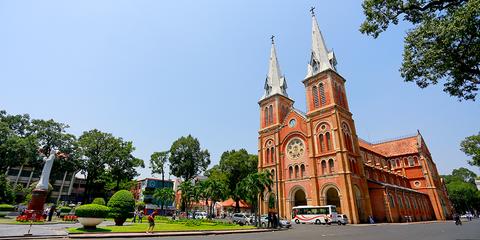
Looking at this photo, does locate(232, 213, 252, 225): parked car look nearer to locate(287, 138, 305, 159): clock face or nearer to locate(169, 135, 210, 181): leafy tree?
locate(287, 138, 305, 159): clock face

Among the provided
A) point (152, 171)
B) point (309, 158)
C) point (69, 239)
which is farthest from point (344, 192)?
point (152, 171)

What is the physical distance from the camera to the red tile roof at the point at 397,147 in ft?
194

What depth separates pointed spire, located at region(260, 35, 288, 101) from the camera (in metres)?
52.4

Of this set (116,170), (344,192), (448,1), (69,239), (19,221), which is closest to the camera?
(448,1)

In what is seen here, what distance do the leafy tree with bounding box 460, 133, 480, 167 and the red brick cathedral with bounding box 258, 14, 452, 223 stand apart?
35.8 ft

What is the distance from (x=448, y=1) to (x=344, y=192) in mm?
28423

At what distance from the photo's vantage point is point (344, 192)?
114 feet

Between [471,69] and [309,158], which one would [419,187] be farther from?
[471,69]

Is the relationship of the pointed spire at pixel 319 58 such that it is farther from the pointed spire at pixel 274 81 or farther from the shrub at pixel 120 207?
the shrub at pixel 120 207

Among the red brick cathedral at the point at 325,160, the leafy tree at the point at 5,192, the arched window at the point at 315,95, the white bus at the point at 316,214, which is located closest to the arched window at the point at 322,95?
the red brick cathedral at the point at 325,160

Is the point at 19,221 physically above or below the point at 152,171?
below

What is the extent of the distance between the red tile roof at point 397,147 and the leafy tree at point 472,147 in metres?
21.8

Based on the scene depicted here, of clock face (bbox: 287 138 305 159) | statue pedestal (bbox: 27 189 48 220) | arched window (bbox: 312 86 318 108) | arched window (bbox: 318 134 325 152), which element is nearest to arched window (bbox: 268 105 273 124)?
clock face (bbox: 287 138 305 159)

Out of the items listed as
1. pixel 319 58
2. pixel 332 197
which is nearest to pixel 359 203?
pixel 332 197
